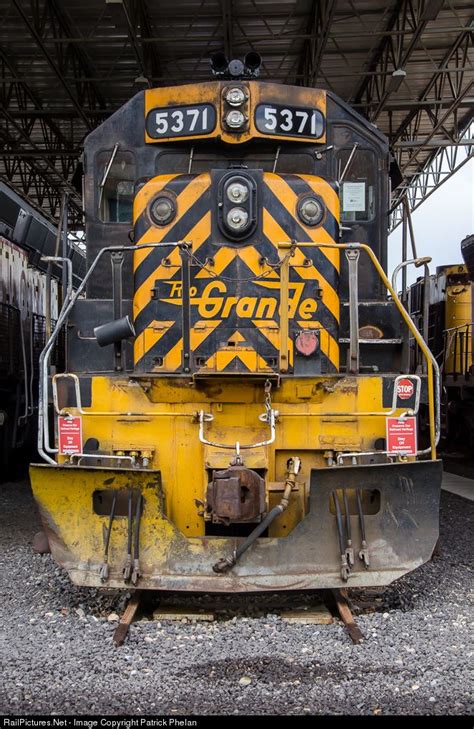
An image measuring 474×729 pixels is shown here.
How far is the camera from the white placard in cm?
561

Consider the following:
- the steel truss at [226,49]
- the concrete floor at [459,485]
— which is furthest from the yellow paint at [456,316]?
the concrete floor at [459,485]

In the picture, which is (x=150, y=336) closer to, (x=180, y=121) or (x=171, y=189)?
(x=171, y=189)

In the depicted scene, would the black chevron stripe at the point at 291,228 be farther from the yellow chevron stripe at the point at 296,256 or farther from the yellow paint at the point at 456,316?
the yellow paint at the point at 456,316

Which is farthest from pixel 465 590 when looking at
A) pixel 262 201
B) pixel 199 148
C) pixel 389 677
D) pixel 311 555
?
pixel 199 148

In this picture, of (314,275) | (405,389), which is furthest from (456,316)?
(405,389)

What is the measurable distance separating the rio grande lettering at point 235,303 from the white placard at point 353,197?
37.0 inches

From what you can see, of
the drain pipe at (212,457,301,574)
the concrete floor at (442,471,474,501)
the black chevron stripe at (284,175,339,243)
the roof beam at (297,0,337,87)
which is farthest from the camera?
the roof beam at (297,0,337,87)

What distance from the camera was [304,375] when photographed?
4.62 meters

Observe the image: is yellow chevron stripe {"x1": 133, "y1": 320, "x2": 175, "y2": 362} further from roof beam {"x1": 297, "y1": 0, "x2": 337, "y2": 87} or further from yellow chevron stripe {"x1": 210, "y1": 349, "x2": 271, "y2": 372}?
roof beam {"x1": 297, "y1": 0, "x2": 337, "y2": 87}

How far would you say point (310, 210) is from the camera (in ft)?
16.9

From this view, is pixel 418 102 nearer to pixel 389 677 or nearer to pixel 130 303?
pixel 130 303

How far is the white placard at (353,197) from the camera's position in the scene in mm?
5609

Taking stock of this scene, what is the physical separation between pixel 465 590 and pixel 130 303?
2.86 meters

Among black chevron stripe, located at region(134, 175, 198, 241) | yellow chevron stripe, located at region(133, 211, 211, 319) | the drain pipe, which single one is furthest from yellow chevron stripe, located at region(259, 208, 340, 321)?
the drain pipe
